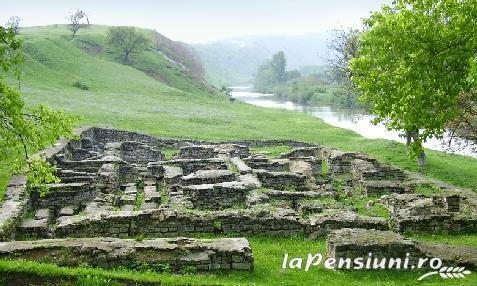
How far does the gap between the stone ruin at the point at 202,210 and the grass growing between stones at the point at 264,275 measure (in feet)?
1.81

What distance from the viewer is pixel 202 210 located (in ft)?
61.3

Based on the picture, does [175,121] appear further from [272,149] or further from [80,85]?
[80,85]

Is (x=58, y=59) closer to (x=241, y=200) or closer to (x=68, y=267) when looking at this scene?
(x=241, y=200)

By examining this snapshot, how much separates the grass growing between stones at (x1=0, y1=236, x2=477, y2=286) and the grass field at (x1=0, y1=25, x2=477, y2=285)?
0.03 m

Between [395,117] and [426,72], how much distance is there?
2.52 metres

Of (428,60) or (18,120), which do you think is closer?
(18,120)

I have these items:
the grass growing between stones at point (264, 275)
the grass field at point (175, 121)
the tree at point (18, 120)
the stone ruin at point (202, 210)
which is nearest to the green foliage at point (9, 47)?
the tree at point (18, 120)

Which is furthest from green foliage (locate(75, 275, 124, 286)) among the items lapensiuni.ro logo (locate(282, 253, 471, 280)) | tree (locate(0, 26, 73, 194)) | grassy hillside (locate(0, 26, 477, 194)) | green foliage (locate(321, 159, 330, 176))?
green foliage (locate(321, 159, 330, 176))

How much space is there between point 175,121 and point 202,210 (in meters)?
38.4

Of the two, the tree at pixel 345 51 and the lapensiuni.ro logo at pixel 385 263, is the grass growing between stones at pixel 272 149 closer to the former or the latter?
the tree at pixel 345 51

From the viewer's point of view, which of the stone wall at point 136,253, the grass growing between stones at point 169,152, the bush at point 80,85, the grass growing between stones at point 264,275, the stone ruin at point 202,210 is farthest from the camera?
the bush at point 80,85

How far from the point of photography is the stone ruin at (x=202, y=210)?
12.8 m

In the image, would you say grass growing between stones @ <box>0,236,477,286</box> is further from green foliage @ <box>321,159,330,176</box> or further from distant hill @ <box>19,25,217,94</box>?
distant hill @ <box>19,25,217,94</box>

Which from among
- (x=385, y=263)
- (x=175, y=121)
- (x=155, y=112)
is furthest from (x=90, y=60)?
(x=385, y=263)
